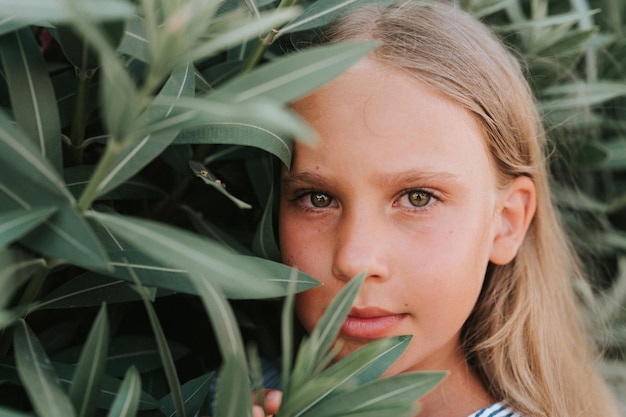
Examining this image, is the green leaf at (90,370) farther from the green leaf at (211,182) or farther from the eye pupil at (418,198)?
the eye pupil at (418,198)

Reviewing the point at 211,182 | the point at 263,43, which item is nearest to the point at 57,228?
the point at 211,182

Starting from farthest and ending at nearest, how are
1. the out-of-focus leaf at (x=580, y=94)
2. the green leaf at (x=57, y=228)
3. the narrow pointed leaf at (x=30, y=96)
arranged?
the out-of-focus leaf at (x=580, y=94), the narrow pointed leaf at (x=30, y=96), the green leaf at (x=57, y=228)

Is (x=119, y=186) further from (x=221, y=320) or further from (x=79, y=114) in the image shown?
(x=221, y=320)

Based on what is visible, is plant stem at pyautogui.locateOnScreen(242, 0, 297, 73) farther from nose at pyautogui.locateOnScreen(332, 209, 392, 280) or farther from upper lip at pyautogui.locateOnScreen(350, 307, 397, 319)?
upper lip at pyautogui.locateOnScreen(350, 307, 397, 319)

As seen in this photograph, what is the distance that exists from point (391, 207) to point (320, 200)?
12 cm

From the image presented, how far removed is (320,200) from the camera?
1.10 m

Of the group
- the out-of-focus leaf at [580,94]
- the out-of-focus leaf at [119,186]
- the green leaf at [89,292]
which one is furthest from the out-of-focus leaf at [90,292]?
the out-of-focus leaf at [580,94]

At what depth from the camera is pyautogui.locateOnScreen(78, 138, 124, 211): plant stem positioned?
64 cm

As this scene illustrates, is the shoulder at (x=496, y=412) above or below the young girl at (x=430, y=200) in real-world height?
below

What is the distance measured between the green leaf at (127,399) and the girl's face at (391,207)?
1.17 ft

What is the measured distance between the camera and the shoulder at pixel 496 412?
3.85 feet

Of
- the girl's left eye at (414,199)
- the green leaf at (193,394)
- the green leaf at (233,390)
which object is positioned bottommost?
the green leaf at (193,394)

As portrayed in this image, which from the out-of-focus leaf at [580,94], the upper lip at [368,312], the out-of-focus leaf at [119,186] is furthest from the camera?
the out-of-focus leaf at [580,94]

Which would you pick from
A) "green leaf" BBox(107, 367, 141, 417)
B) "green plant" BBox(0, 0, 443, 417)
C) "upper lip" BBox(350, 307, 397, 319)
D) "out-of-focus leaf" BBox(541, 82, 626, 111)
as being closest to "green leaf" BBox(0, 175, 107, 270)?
"green plant" BBox(0, 0, 443, 417)
